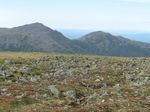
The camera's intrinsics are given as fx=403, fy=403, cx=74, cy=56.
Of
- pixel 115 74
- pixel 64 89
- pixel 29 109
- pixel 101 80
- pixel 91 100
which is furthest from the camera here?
pixel 115 74

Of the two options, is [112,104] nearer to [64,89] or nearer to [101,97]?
[101,97]

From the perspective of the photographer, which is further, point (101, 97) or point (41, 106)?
point (101, 97)

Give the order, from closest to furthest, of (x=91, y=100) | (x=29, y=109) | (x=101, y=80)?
(x=29, y=109) → (x=91, y=100) → (x=101, y=80)

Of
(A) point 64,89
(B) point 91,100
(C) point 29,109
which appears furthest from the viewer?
(A) point 64,89

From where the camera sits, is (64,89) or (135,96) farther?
(64,89)

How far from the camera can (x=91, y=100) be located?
3269 centimetres

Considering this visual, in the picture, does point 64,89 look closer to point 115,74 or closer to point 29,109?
point 29,109

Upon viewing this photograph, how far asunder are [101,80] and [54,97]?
13.4 m

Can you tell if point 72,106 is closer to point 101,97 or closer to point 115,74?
point 101,97

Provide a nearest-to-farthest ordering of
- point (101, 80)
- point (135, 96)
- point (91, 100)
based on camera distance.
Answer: point (91, 100) < point (135, 96) < point (101, 80)

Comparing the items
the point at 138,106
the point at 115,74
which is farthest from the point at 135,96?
the point at 115,74

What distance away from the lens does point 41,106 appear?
29891mm

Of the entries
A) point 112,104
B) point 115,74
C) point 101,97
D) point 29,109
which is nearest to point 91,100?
point 101,97

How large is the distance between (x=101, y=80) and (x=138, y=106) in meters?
17.5
